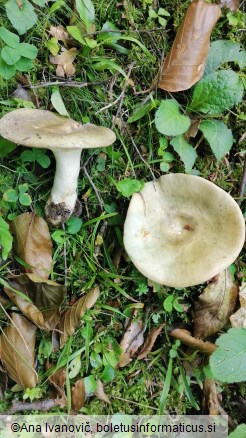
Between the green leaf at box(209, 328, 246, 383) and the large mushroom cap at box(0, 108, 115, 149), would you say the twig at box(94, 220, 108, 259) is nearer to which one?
the large mushroom cap at box(0, 108, 115, 149)

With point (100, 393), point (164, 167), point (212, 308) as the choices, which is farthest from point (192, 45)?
point (100, 393)

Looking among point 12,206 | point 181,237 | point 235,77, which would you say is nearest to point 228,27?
point 235,77

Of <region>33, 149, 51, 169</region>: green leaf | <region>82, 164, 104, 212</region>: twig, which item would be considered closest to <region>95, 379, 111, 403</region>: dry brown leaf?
<region>82, 164, 104, 212</region>: twig

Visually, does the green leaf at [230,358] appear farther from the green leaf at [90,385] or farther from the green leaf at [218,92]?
the green leaf at [218,92]

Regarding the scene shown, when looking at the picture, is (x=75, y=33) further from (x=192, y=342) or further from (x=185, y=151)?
(x=192, y=342)

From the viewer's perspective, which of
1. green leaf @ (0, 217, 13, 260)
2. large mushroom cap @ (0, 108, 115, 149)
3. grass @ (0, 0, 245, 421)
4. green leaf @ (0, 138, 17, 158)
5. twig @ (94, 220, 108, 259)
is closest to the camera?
large mushroom cap @ (0, 108, 115, 149)

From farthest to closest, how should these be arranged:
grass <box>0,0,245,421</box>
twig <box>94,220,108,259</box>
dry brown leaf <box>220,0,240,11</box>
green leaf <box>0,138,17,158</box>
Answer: dry brown leaf <box>220,0,240,11</box> < twig <box>94,220,108,259</box> < grass <box>0,0,245,421</box> < green leaf <box>0,138,17,158</box>

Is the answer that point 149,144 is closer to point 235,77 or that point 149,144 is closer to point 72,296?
point 235,77
